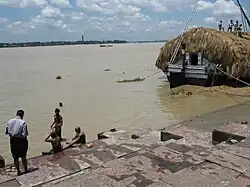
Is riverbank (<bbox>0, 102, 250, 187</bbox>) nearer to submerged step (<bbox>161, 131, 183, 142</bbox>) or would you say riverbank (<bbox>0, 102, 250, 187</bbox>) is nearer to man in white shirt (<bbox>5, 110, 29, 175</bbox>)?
submerged step (<bbox>161, 131, 183, 142</bbox>)

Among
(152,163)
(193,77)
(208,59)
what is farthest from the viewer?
(193,77)

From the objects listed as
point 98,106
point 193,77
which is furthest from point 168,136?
point 193,77

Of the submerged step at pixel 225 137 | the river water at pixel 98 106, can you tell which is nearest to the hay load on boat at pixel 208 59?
the river water at pixel 98 106

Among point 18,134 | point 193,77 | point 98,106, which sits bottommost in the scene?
point 98,106

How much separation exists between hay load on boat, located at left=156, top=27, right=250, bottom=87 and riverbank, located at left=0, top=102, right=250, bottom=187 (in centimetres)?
1347

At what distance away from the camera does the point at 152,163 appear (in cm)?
665

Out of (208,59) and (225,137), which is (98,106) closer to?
(208,59)

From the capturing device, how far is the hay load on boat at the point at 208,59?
2144cm

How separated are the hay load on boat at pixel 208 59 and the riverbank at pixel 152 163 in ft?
44.2

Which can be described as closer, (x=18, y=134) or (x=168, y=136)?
(x=18, y=134)

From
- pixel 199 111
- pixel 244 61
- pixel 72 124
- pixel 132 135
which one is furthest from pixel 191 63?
pixel 132 135

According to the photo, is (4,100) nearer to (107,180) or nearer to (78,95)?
(78,95)

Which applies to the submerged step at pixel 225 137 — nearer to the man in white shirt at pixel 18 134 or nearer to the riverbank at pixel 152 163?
the riverbank at pixel 152 163

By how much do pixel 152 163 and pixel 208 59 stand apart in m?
16.5
